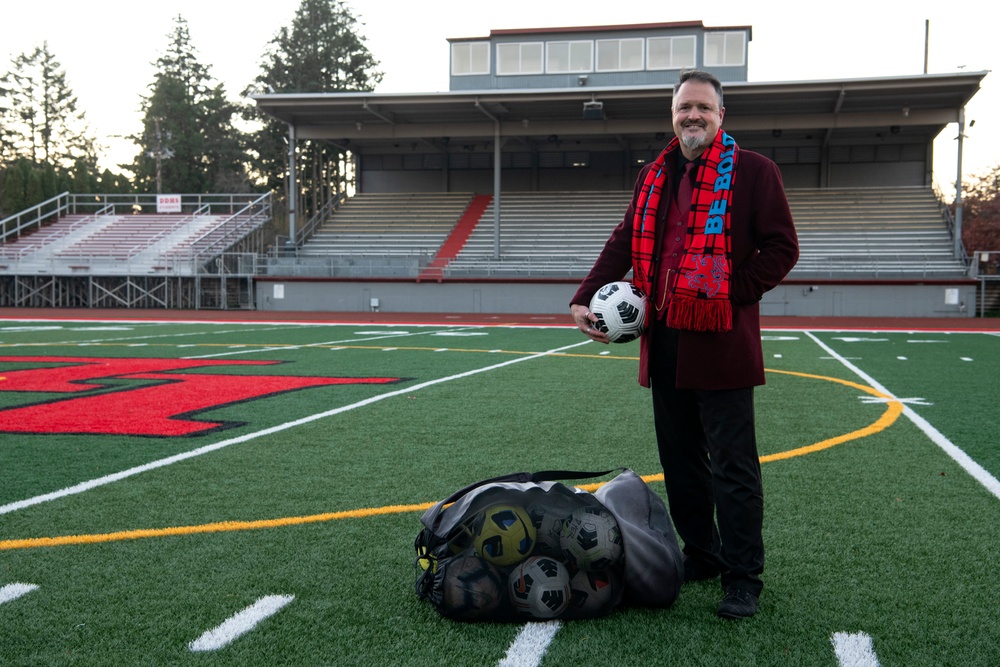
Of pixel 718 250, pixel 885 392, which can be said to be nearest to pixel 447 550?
pixel 718 250

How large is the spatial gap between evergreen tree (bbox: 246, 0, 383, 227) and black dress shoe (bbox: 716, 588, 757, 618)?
56.3m

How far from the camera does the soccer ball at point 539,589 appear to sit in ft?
9.78

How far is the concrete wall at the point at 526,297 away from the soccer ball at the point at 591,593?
26.0 m

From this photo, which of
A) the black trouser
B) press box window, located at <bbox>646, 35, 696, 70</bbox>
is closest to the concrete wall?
press box window, located at <bbox>646, 35, 696, 70</bbox>

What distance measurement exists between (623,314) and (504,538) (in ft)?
3.18

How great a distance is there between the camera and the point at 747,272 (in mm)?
3141

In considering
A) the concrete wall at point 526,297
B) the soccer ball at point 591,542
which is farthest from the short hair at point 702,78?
the concrete wall at point 526,297

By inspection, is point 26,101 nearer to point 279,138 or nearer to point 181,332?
point 279,138

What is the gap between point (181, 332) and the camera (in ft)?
62.9

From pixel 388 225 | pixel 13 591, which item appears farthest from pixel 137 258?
pixel 13 591

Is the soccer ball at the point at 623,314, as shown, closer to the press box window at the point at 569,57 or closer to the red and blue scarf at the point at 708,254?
the red and blue scarf at the point at 708,254

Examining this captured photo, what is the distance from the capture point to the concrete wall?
28031mm

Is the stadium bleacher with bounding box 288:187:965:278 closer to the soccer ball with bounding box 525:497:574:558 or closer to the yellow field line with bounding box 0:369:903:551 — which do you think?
the yellow field line with bounding box 0:369:903:551

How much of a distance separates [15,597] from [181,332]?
1682 centimetres
